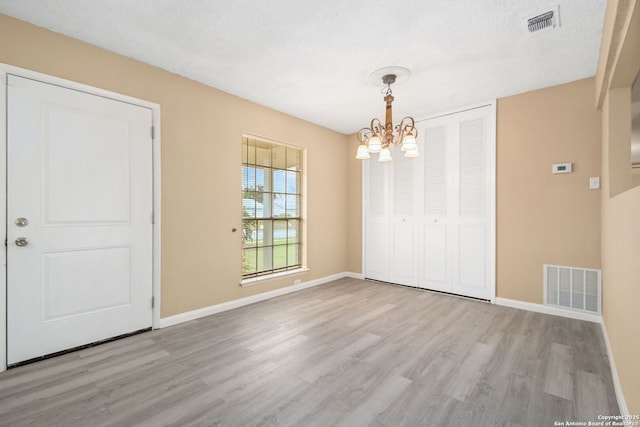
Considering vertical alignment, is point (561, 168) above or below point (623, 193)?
above

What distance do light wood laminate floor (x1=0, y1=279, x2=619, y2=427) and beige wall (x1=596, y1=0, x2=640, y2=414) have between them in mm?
414

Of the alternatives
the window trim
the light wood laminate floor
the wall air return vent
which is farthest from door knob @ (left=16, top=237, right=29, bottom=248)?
the wall air return vent

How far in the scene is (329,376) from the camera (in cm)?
219

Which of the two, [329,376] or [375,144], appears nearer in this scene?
[329,376]

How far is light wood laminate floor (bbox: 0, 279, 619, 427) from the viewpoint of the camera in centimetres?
178

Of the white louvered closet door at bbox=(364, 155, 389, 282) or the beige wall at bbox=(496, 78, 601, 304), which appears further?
the white louvered closet door at bbox=(364, 155, 389, 282)

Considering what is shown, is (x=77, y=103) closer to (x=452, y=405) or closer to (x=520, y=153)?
(x=452, y=405)

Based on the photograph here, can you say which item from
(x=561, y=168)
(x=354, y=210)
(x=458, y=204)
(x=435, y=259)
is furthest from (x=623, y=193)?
(x=354, y=210)

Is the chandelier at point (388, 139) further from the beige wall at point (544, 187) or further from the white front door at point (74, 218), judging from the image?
the white front door at point (74, 218)

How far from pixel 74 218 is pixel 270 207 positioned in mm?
2290

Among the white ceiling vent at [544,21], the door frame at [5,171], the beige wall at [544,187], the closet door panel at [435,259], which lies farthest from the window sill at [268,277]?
the white ceiling vent at [544,21]

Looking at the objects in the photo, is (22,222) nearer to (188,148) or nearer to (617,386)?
(188,148)

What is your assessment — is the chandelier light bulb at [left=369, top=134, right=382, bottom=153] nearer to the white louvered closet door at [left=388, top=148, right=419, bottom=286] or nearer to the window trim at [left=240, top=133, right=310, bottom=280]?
the window trim at [left=240, top=133, right=310, bottom=280]

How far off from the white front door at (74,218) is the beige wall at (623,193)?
3659 mm
